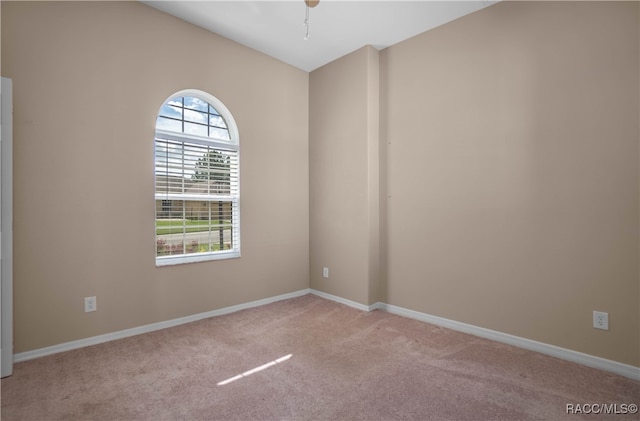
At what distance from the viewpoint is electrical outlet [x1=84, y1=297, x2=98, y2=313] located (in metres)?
2.66

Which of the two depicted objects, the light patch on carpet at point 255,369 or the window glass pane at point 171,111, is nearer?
the light patch on carpet at point 255,369

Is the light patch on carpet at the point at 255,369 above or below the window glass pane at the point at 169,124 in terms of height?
below

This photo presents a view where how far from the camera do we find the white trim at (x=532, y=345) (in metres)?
2.27

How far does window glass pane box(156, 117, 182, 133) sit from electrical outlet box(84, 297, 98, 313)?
1.62 metres

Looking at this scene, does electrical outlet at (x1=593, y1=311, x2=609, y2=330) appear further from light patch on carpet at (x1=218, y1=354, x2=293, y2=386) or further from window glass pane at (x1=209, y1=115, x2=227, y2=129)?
window glass pane at (x1=209, y1=115, x2=227, y2=129)

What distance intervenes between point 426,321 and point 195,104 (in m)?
3.25

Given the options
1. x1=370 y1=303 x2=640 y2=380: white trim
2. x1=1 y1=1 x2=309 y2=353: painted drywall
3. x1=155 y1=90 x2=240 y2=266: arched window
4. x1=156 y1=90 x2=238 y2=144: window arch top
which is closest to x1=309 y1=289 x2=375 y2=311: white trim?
x1=370 y1=303 x2=640 y2=380: white trim

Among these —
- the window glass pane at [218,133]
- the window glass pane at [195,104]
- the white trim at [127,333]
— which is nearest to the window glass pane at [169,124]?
the window glass pane at [195,104]

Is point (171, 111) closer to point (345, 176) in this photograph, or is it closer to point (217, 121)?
point (217, 121)

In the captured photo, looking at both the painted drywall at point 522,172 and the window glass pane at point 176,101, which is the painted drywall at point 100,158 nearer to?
the window glass pane at point 176,101

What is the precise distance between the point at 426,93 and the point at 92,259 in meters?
3.40

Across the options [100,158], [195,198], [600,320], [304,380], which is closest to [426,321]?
[600,320]

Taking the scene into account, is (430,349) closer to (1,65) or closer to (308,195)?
(308,195)

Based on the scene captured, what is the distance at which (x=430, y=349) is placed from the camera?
105 inches
